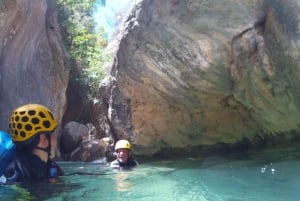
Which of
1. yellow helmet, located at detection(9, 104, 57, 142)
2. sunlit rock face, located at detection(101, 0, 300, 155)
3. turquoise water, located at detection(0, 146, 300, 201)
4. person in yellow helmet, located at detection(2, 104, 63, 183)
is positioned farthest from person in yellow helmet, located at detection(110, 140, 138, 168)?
yellow helmet, located at detection(9, 104, 57, 142)

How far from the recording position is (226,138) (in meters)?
9.52

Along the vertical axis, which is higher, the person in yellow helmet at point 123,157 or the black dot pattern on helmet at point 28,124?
the black dot pattern on helmet at point 28,124

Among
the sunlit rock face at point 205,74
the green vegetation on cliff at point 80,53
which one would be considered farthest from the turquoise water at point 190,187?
the green vegetation on cliff at point 80,53

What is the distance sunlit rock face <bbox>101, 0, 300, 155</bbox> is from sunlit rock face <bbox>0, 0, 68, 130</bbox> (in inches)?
62.6

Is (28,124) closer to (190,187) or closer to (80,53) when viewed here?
(190,187)

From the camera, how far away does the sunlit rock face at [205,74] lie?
699cm

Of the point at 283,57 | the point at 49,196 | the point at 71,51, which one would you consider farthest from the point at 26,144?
the point at 71,51

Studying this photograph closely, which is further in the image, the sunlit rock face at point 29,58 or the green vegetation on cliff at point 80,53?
the green vegetation on cliff at point 80,53

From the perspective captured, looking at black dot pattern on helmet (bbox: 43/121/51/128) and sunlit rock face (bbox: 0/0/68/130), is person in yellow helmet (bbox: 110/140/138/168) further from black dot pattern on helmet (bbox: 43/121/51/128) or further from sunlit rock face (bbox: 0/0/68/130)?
black dot pattern on helmet (bbox: 43/121/51/128)

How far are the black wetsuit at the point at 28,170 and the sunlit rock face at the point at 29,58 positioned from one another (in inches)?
138

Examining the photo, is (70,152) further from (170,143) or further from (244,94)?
(244,94)

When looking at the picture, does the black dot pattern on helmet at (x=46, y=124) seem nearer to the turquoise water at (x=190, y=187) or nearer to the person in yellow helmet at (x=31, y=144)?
the person in yellow helmet at (x=31, y=144)

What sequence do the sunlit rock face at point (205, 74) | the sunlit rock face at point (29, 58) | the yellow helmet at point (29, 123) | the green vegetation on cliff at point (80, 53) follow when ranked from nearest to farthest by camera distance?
1. the yellow helmet at point (29, 123)
2. the sunlit rock face at point (205, 74)
3. the sunlit rock face at point (29, 58)
4. the green vegetation on cliff at point (80, 53)

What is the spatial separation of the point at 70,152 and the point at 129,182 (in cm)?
687
